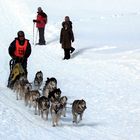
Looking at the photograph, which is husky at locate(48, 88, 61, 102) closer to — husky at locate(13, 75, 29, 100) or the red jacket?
husky at locate(13, 75, 29, 100)

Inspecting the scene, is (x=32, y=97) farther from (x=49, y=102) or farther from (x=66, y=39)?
(x=66, y=39)

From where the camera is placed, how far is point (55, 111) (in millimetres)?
12312

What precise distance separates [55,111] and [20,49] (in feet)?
13.0

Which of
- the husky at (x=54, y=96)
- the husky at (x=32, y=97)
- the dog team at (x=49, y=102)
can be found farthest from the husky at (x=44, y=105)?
the husky at (x=32, y=97)

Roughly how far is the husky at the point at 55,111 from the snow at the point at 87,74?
15cm

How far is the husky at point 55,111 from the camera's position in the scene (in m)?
12.2

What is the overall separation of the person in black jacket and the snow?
886 mm

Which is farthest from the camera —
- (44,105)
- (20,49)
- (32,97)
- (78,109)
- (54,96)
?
(20,49)

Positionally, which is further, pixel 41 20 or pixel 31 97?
pixel 41 20

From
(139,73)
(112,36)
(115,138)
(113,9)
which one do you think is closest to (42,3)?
(113,9)

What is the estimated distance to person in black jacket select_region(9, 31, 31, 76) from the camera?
1575cm

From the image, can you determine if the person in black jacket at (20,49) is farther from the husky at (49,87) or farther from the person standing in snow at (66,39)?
the person standing in snow at (66,39)

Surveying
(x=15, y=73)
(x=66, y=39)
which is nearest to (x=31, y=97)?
(x=15, y=73)

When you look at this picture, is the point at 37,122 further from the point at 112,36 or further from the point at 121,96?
the point at 112,36
